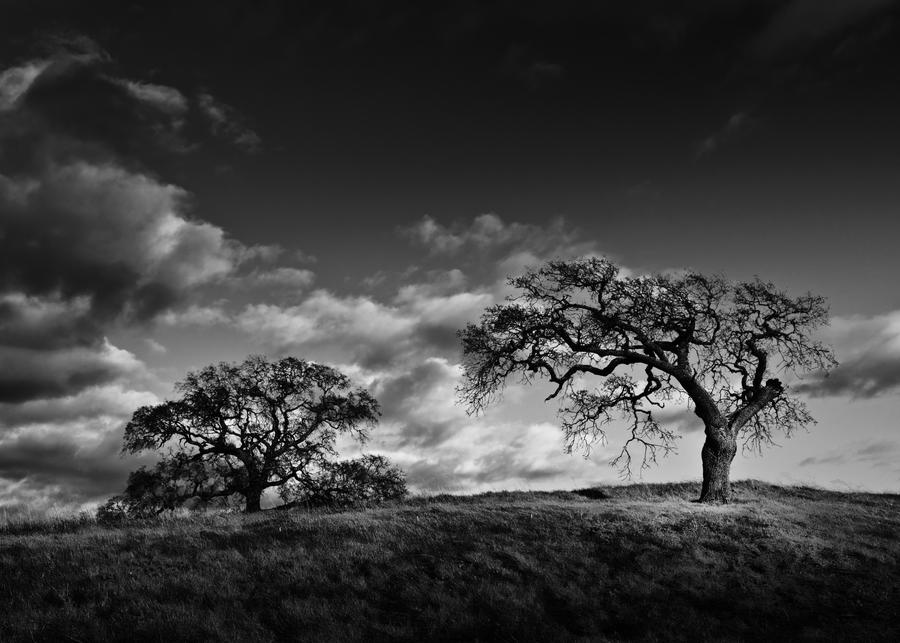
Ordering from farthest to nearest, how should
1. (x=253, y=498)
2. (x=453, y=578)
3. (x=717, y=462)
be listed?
1. (x=253, y=498)
2. (x=717, y=462)
3. (x=453, y=578)

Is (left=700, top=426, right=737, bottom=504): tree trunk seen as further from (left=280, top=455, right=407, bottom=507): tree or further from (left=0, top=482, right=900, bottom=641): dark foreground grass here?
(left=280, top=455, right=407, bottom=507): tree

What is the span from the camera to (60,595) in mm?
12688

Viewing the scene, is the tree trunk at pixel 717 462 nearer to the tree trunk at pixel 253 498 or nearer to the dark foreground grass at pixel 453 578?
the dark foreground grass at pixel 453 578

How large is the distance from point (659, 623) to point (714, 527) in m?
8.19

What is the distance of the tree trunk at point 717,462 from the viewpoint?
1001 inches

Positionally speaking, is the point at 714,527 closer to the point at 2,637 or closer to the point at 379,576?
the point at 379,576

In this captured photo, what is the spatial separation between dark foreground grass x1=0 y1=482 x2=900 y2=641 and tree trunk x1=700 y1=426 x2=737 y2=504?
4196 millimetres

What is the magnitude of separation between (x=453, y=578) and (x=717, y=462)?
16.5 m

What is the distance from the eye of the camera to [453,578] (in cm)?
1430

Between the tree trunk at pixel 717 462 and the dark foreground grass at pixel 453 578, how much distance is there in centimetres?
420

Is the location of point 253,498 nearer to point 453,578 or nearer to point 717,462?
point 453,578

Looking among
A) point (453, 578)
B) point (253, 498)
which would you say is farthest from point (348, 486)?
point (453, 578)

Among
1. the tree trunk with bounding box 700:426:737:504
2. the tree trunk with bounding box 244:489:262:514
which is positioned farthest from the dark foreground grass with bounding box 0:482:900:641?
the tree trunk with bounding box 244:489:262:514

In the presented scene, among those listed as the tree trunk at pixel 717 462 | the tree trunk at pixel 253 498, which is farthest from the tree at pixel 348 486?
the tree trunk at pixel 717 462
